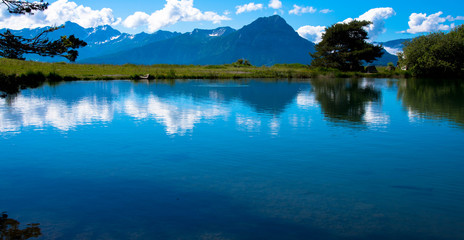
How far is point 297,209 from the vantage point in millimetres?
8727

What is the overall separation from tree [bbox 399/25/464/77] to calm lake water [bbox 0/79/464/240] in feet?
225

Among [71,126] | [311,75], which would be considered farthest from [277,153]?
[311,75]

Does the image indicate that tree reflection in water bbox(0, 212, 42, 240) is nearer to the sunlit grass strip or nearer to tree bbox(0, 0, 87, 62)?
tree bbox(0, 0, 87, 62)

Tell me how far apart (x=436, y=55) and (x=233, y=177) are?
8689cm

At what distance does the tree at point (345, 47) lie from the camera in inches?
3891

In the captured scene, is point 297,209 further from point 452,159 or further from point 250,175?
point 452,159

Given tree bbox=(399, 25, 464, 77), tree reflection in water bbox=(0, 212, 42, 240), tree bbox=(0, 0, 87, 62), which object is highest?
tree bbox=(399, 25, 464, 77)

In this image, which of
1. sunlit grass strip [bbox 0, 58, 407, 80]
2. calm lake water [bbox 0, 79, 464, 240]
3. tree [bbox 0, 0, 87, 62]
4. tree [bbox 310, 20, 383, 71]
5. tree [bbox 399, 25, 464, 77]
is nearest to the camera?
calm lake water [bbox 0, 79, 464, 240]

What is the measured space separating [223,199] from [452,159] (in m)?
9.43

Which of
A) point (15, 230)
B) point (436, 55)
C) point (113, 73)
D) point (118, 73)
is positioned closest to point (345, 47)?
point (436, 55)

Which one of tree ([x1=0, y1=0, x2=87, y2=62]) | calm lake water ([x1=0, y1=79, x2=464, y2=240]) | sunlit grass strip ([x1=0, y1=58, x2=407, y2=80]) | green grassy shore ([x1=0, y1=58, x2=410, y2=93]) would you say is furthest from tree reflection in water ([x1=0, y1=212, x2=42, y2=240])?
sunlit grass strip ([x1=0, y1=58, x2=407, y2=80])

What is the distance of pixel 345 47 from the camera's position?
332 feet

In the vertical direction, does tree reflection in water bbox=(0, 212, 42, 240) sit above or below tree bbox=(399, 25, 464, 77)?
below

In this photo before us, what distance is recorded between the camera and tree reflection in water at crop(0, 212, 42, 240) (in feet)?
24.2
